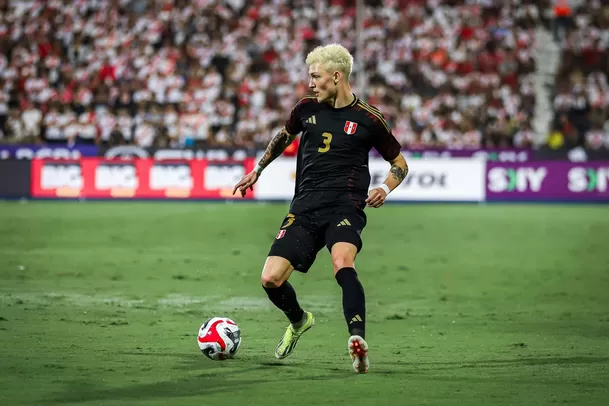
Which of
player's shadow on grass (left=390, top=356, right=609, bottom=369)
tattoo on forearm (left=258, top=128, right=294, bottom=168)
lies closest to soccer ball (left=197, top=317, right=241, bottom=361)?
player's shadow on grass (left=390, top=356, right=609, bottom=369)

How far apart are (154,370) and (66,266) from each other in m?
7.68

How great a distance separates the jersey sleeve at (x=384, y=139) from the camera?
8.11m

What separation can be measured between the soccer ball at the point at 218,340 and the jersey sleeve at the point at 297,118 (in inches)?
59.9

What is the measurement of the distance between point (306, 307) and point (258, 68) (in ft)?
74.6

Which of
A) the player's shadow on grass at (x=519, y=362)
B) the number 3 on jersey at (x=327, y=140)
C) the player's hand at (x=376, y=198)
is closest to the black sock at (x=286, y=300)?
the player's shadow on grass at (x=519, y=362)

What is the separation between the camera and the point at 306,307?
11617 mm

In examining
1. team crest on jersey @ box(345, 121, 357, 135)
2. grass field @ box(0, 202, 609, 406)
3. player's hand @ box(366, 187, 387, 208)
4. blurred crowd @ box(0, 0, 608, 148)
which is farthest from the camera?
blurred crowd @ box(0, 0, 608, 148)

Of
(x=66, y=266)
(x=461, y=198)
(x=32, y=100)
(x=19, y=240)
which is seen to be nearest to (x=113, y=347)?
(x=66, y=266)

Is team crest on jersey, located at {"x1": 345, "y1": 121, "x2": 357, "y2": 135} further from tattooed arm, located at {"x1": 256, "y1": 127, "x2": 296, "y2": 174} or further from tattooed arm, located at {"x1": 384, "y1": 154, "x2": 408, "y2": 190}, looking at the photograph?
tattooed arm, located at {"x1": 256, "y1": 127, "x2": 296, "y2": 174}

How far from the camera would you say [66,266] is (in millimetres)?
15086

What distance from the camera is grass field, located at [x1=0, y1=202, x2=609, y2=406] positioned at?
23.4ft

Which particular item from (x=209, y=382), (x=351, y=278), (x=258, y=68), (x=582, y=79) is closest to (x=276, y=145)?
(x=351, y=278)

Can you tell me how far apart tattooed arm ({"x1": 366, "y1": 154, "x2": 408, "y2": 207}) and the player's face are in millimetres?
752

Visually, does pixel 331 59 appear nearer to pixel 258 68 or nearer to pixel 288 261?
pixel 288 261
